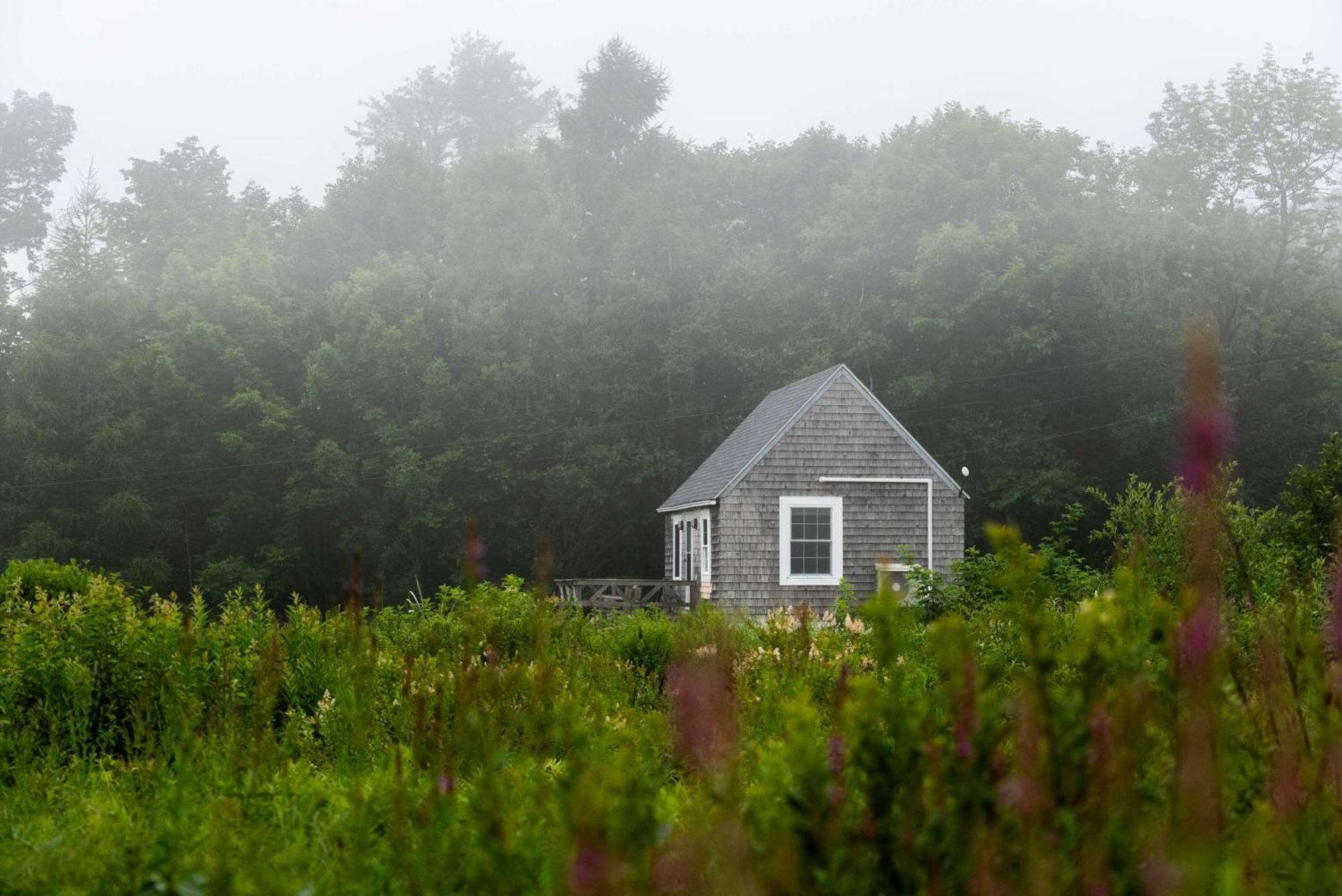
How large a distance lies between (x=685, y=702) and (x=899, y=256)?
34722 millimetres

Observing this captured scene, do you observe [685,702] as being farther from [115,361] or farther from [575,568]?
[115,361]

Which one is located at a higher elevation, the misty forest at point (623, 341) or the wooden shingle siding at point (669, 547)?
the misty forest at point (623, 341)

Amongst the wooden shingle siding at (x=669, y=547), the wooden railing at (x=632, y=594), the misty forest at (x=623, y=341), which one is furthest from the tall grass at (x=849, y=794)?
the wooden shingle siding at (x=669, y=547)

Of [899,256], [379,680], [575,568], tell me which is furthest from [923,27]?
[379,680]

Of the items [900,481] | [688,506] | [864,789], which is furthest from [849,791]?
[688,506]

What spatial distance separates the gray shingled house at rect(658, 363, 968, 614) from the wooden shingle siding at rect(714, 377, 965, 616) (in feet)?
0.06

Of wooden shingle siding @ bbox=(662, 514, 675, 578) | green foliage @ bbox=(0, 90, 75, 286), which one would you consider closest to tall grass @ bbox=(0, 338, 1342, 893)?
wooden shingle siding @ bbox=(662, 514, 675, 578)

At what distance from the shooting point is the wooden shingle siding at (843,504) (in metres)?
23.5

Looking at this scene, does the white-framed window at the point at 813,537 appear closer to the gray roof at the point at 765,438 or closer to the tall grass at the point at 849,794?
the gray roof at the point at 765,438

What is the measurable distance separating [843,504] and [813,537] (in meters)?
0.84

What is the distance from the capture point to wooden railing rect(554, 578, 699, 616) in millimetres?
21672

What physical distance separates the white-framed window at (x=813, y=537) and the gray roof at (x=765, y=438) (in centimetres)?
110

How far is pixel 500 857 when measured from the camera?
6.44 feet

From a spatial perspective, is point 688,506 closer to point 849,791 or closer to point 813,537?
point 813,537
